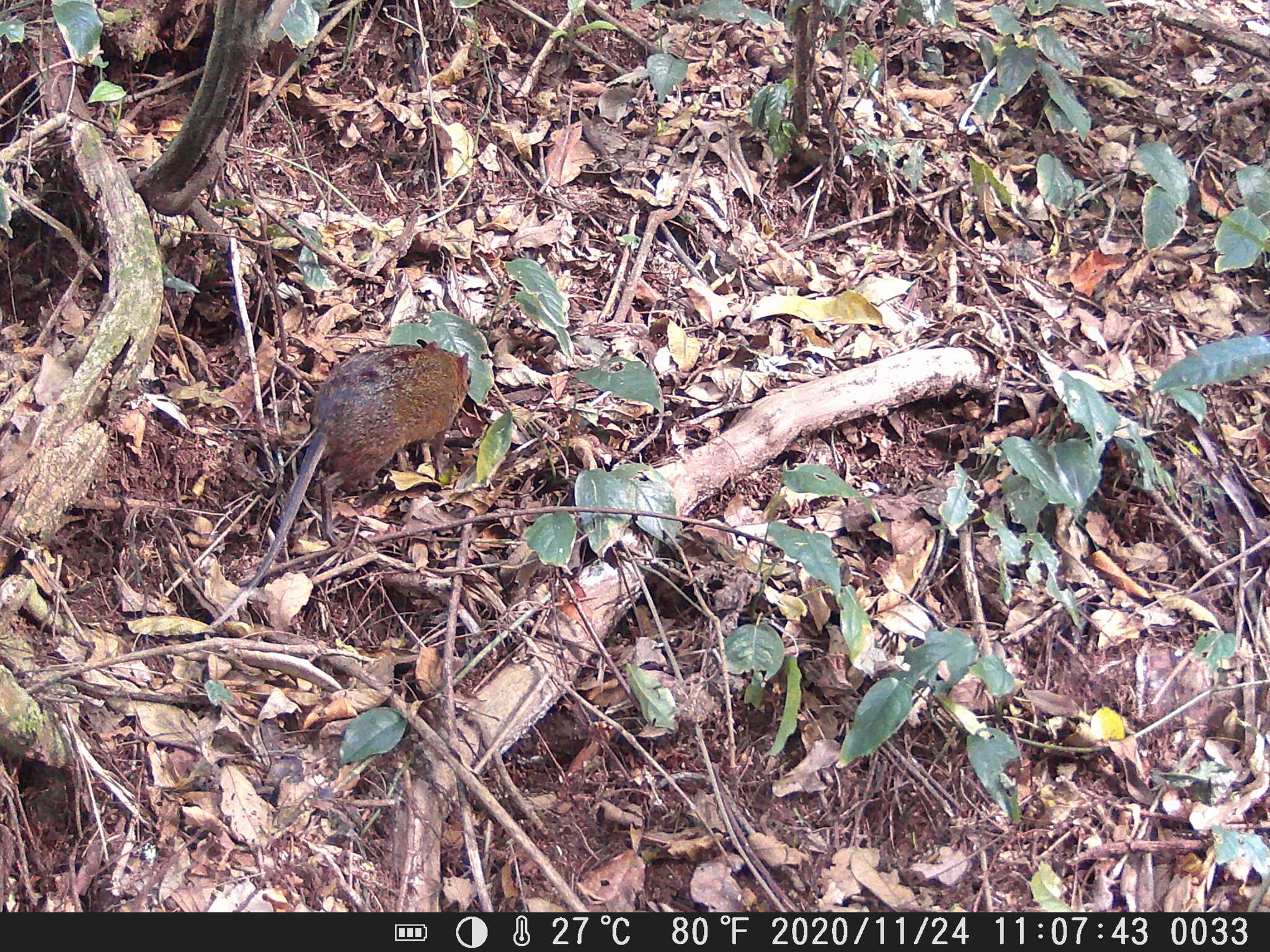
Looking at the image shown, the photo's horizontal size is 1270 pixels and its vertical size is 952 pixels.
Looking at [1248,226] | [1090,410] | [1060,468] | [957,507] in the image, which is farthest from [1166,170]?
[957,507]

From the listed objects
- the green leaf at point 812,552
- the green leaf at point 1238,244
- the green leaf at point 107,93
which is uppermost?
the green leaf at point 107,93

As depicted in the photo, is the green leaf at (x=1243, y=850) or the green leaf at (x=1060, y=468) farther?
the green leaf at (x=1060, y=468)

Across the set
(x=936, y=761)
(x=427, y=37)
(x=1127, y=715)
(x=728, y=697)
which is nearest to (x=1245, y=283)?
(x=1127, y=715)

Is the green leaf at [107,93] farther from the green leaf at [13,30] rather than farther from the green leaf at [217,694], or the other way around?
the green leaf at [217,694]

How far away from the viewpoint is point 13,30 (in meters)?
3.16

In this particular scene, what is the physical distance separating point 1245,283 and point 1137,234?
1.62 feet

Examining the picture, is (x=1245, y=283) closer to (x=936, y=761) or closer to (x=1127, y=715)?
(x=1127, y=715)

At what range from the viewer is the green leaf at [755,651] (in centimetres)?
267

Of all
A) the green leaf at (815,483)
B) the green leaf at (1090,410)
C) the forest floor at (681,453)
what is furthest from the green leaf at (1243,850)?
the green leaf at (815,483)

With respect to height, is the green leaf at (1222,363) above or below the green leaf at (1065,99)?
below
